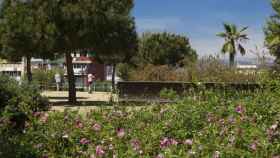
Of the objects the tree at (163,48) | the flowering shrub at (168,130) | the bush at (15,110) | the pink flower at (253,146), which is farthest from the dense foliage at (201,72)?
the tree at (163,48)

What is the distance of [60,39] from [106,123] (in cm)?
2191

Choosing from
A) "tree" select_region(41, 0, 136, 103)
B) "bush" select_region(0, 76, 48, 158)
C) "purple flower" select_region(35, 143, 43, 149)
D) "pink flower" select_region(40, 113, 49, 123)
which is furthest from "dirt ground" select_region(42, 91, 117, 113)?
"tree" select_region(41, 0, 136, 103)

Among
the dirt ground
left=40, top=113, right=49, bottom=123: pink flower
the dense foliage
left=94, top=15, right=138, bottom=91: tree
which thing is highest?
left=94, top=15, right=138, bottom=91: tree

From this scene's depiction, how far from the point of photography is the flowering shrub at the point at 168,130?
5.35m

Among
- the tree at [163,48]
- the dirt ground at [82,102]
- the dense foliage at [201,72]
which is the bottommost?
the dirt ground at [82,102]

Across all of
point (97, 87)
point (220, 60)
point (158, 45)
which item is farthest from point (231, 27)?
point (220, 60)

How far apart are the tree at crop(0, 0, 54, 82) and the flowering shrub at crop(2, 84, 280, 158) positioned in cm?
2076

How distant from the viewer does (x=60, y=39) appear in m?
28.9

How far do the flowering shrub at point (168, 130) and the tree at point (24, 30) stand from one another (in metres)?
20.8

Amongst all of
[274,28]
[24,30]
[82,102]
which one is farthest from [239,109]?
[274,28]

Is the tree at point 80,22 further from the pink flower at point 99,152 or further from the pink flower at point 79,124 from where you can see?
the pink flower at point 99,152

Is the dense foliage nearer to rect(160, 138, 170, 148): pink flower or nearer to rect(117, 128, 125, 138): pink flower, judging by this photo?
rect(117, 128, 125, 138): pink flower

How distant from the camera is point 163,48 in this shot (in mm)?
82312

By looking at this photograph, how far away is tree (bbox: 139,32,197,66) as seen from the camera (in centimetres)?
8169
